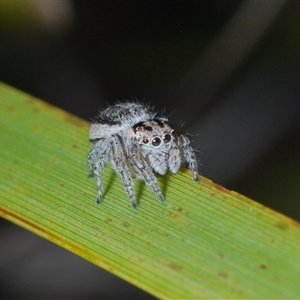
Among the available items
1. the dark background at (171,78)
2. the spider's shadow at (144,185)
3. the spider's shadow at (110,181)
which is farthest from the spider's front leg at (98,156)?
the dark background at (171,78)

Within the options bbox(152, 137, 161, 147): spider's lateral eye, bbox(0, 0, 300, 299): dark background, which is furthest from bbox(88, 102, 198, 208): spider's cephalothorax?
bbox(0, 0, 300, 299): dark background

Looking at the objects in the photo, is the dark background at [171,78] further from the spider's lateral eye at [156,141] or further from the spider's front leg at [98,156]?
the spider's front leg at [98,156]

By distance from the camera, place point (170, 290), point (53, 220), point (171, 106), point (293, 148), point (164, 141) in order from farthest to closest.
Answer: point (171, 106) < point (293, 148) < point (164, 141) < point (53, 220) < point (170, 290)

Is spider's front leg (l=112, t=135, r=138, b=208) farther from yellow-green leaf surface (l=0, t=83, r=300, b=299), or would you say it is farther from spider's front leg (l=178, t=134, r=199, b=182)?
spider's front leg (l=178, t=134, r=199, b=182)

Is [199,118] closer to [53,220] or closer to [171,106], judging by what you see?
[171,106]

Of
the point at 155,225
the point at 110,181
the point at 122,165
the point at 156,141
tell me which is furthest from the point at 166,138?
the point at 155,225

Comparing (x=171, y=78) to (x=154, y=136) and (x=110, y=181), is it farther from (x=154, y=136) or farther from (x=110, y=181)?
(x=110, y=181)

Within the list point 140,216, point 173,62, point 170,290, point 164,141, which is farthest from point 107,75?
point 170,290
